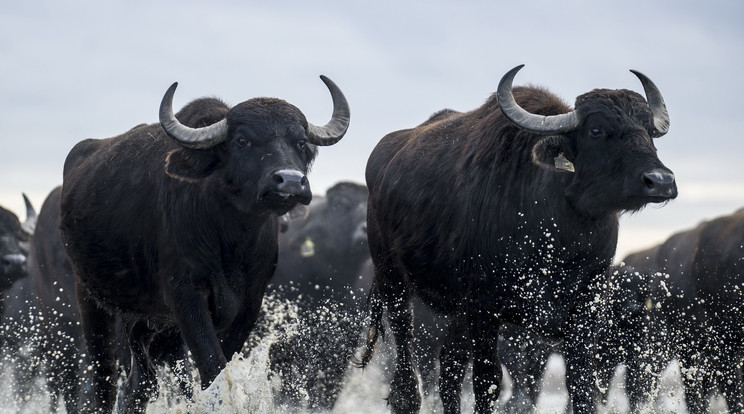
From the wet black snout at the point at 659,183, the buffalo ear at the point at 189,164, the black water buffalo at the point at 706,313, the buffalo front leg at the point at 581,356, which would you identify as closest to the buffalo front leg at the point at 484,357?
the buffalo front leg at the point at 581,356

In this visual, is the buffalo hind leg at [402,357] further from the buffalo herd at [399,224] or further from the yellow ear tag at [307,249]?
the yellow ear tag at [307,249]

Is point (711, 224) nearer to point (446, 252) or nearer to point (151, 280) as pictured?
point (446, 252)

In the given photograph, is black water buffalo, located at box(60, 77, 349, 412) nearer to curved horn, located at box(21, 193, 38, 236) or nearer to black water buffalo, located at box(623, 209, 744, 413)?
black water buffalo, located at box(623, 209, 744, 413)

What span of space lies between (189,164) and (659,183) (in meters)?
3.00

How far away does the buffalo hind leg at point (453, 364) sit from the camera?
8266mm

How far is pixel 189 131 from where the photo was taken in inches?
292

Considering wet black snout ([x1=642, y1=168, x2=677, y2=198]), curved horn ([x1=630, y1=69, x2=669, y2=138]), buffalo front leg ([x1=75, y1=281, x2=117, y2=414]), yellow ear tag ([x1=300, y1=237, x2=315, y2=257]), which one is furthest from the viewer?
yellow ear tag ([x1=300, y1=237, x2=315, y2=257])

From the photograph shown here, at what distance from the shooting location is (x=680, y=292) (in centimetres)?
1339

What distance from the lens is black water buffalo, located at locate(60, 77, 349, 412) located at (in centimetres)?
722

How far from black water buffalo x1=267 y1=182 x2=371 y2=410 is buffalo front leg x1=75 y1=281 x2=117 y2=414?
2326 millimetres

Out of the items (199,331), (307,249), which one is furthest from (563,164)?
(307,249)

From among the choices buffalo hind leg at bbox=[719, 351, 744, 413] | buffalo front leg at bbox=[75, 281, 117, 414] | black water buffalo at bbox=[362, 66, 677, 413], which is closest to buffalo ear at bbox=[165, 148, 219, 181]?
black water buffalo at bbox=[362, 66, 677, 413]

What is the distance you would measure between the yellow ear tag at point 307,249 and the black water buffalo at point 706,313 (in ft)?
18.7

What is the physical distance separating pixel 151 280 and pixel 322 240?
1045 centimetres
